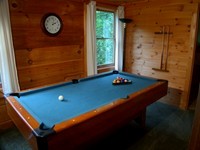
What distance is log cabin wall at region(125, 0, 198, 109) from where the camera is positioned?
3.18 metres

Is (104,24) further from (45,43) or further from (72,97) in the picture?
(72,97)

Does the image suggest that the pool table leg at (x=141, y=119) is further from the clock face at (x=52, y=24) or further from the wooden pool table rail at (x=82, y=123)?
the clock face at (x=52, y=24)

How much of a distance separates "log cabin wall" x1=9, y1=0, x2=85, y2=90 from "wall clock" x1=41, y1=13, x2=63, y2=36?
0.22 ft

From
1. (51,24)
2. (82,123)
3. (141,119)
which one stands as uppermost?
(51,24)

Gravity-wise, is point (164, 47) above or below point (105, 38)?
below

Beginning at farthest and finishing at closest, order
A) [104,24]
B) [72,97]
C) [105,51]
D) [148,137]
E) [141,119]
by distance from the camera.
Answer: [105,51] → [104,24] → [141,119] → [148,137] → [72,97]

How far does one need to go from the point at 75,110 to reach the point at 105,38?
9.11ft

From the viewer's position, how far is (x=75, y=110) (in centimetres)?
162

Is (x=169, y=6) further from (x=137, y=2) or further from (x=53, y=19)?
(x=53, y=19)

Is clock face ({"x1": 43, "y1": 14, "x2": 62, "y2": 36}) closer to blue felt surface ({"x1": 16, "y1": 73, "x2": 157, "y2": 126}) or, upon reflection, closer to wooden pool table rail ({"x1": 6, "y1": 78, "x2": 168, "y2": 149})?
blue felt surface ({"x1": 16, "y1": 73, "x2": 157, "y2": 126})

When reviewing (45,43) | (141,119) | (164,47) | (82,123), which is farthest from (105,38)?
(82,123)

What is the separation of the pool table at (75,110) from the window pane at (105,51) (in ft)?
5.33

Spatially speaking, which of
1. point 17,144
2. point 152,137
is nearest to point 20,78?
point 17,144

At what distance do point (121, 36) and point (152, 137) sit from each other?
2597mm
